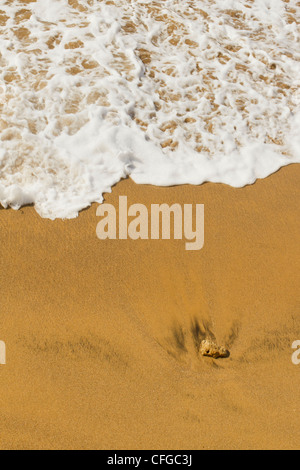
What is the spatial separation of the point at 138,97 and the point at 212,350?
9.65 ft

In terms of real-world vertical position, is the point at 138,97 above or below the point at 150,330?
above

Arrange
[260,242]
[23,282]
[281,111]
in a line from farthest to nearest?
[281,111] < [260,242] < [23,282]

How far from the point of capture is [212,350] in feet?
9.80

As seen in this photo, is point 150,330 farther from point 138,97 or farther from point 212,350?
point 138,97

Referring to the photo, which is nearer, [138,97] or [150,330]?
[150,330]

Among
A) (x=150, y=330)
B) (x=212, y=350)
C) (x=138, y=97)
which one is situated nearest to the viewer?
(x=212, y=350)

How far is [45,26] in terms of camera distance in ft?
17.9

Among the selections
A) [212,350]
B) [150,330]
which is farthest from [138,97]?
[212,350]

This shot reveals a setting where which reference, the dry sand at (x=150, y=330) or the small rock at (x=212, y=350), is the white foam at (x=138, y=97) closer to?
the dry sand at (x=150, y=330)

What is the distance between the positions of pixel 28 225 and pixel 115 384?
1.49m
